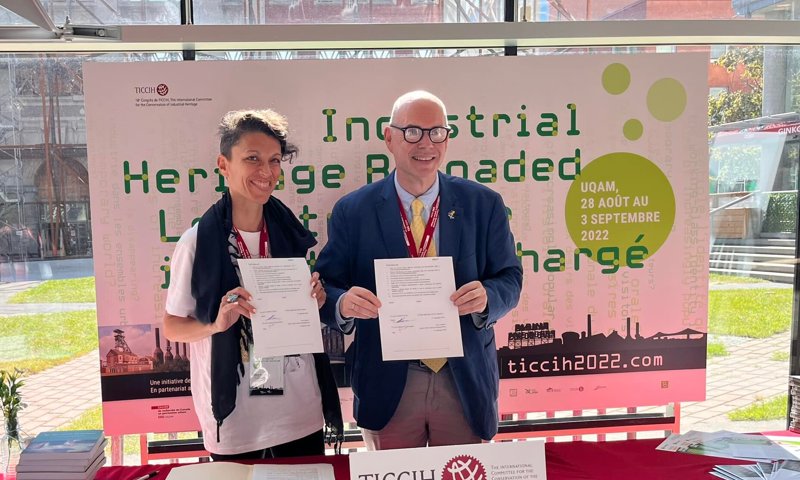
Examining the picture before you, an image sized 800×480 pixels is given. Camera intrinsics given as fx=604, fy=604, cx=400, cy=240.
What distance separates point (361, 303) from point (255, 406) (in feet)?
2.09

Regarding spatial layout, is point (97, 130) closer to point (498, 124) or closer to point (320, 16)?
point (320, 16)

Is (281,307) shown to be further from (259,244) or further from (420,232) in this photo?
(420,232)

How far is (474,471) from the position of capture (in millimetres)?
1849

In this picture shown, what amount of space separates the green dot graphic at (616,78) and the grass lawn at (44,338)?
346cm

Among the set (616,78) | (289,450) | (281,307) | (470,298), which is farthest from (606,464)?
(616,78)

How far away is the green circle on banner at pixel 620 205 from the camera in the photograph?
340 centimetres

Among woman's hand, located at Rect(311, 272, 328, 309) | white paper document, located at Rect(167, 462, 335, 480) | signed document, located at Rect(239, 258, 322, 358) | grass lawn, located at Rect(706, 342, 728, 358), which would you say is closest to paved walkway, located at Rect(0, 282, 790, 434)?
grass lawn, located at Rect(706, 342, 728, 358)

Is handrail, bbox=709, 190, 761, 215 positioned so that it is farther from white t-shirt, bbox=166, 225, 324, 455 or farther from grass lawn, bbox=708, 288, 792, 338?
white t-shirt, bbox=166, 225, 324, 455

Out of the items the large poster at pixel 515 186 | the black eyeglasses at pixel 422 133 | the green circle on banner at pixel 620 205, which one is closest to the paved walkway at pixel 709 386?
the large poster at pixel 515 186

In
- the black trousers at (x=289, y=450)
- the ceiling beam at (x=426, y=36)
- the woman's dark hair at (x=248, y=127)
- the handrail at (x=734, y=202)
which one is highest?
the ceiling beam at (x=426, y=36)

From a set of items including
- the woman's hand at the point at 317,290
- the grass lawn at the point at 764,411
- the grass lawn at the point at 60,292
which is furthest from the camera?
the grass lawn at the point at 764,411

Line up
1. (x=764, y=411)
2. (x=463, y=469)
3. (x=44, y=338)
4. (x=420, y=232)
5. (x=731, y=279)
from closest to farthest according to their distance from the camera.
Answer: (x=463, y=469), (x=420, y=232), (x=44, y=338), (x=731, y=279), (x=764, y=411)

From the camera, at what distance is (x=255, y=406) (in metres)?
2.54

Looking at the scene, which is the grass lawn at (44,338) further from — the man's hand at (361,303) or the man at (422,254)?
the man's hand at (361,303)
